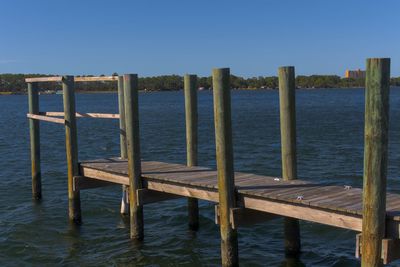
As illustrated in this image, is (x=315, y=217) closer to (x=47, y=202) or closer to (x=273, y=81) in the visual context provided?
(x=47, y=202)

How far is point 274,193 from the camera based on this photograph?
8.27 metres

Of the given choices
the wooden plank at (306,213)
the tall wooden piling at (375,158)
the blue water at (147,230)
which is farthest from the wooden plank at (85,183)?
the tall wooden piling at (375,158)

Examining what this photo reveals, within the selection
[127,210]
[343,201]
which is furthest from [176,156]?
[343,201]

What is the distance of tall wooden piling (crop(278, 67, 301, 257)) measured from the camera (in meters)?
9.04

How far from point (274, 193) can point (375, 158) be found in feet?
6.44

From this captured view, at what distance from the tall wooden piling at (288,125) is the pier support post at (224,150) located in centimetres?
110

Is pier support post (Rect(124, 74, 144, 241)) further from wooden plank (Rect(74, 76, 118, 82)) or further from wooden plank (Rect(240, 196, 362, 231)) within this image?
wooden plank (Rect(240, 196, 362, 231))

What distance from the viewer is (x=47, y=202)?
48.5 ft

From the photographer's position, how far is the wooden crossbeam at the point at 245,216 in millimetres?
8398

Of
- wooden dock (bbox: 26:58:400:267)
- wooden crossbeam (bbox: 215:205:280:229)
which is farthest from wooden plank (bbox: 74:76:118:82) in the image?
wooden crossbeam (bbox: 215:205:280:229)

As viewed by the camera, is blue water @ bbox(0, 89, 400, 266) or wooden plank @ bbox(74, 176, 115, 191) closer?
blue water @ bbox(0, 89, 400, 266)

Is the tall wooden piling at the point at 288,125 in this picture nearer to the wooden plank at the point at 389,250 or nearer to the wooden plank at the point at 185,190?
the wooden plank at the point at 185,190

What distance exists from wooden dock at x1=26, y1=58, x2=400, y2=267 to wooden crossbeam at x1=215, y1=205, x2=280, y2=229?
14mm

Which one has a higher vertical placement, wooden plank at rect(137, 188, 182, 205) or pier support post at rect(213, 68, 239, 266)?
pier support post at rect(213, 68, 239, 266)
